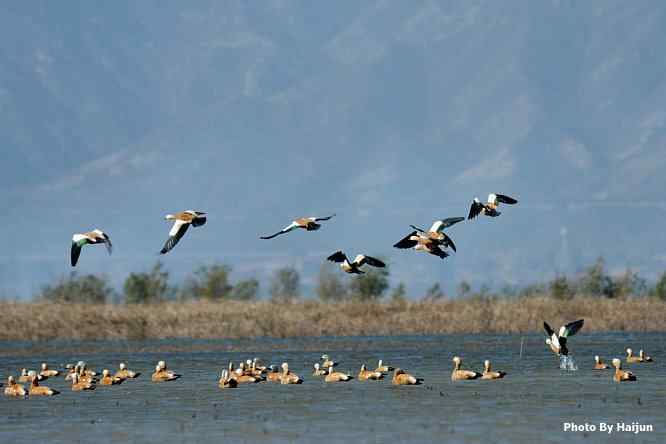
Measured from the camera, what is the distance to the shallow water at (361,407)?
80.4 ft

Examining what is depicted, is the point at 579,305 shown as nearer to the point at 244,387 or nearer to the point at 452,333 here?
the point at 452,333

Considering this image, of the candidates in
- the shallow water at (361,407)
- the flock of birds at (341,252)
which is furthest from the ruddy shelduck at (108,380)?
the flock of birds at (341,252)

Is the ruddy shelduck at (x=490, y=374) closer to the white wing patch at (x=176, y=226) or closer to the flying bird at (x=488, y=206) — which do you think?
the flying bird at (x=488, y=206)

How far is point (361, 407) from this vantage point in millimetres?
28047

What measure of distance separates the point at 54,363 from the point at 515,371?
1344 centimetres

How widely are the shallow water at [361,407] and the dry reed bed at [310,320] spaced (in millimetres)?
11247

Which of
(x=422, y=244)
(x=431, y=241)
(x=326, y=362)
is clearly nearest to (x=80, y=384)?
(x=326, y=362)

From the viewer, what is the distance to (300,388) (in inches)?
1261

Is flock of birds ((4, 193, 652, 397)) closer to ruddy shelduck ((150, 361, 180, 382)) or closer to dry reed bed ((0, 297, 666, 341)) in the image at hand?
ruddy shelduck ((150, 361, 180, 382))

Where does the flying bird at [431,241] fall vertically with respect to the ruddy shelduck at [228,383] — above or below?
above

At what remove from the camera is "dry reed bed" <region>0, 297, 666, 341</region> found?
53.2 meters

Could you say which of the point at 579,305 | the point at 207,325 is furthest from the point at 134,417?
the point at 579,305

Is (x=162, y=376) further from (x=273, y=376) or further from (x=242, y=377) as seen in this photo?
(x=273, y=376)

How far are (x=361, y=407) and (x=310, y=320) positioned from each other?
26013 millimetres
